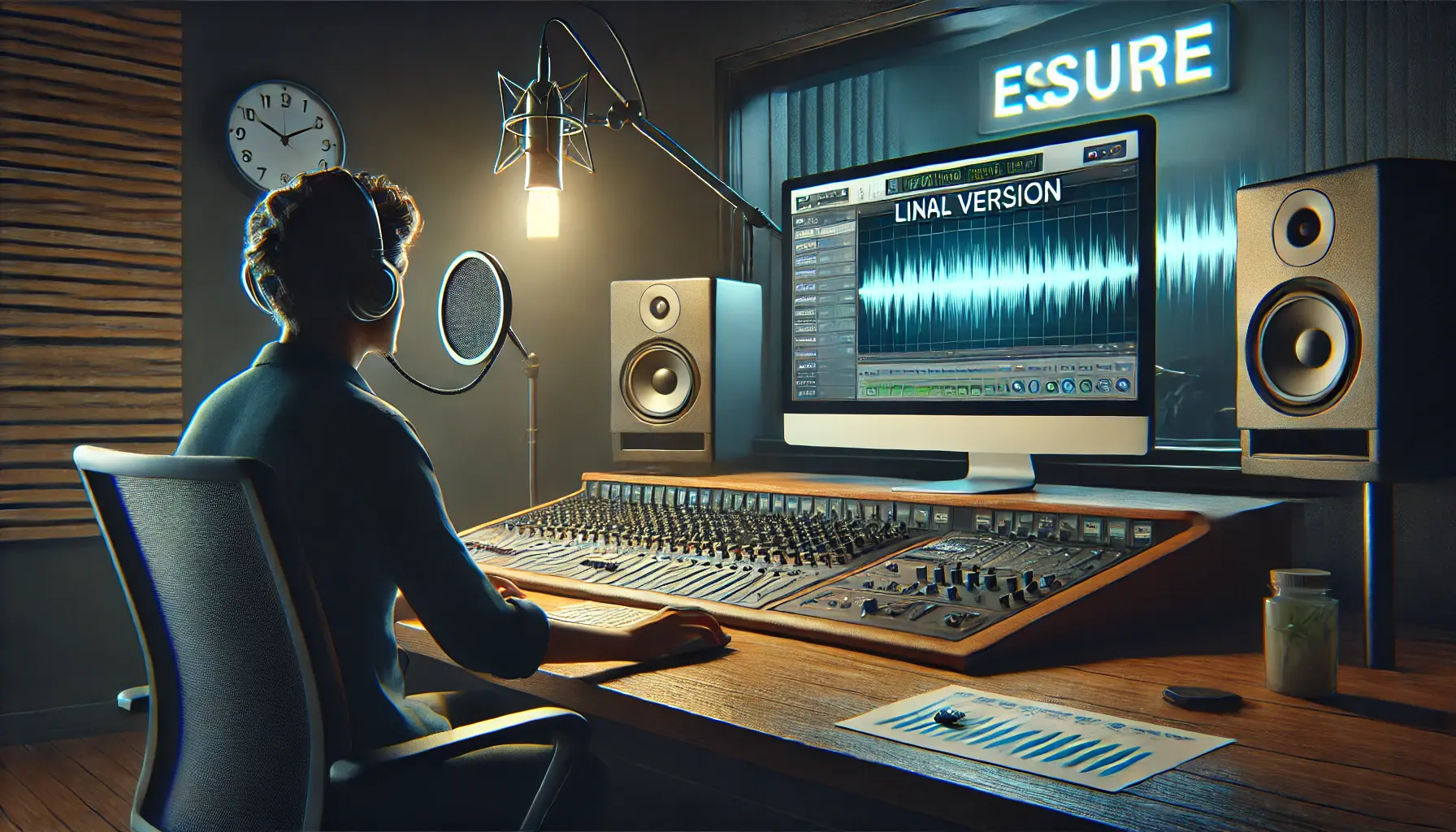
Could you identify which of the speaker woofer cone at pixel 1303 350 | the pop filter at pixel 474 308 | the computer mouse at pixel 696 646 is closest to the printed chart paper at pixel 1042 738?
the computer mouse at pixel 696 646

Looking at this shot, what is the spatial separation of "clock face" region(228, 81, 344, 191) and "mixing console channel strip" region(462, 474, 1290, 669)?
186 centimetres

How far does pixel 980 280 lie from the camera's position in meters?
1.63

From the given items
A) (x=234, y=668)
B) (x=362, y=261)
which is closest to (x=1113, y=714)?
(x=234, y=668)

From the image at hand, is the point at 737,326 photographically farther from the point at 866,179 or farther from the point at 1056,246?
the point at 1056,246

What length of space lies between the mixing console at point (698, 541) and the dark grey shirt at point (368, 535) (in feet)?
1.09

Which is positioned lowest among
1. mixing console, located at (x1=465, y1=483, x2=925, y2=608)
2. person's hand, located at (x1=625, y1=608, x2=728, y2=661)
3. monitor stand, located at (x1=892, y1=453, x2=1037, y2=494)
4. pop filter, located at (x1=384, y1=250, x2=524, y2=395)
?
person's hand, located at (x1=625, y1=608, x2=728, y2=661)

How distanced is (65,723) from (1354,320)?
3.30 m

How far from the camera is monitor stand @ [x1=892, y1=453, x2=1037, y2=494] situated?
1.60m

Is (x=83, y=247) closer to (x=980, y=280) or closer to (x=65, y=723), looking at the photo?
(x=65, y=723)

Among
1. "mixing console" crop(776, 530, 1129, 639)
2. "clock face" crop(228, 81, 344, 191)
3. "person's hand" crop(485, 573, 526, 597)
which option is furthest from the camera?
"clock face" crop(228, 81, 344, 191)

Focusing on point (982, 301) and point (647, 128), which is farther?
point (647, 128)

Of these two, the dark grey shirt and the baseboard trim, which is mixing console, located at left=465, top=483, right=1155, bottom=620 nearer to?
the dark grey shirt

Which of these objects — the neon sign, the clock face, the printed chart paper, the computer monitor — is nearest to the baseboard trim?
the clock face

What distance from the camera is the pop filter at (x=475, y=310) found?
5.07 feet
